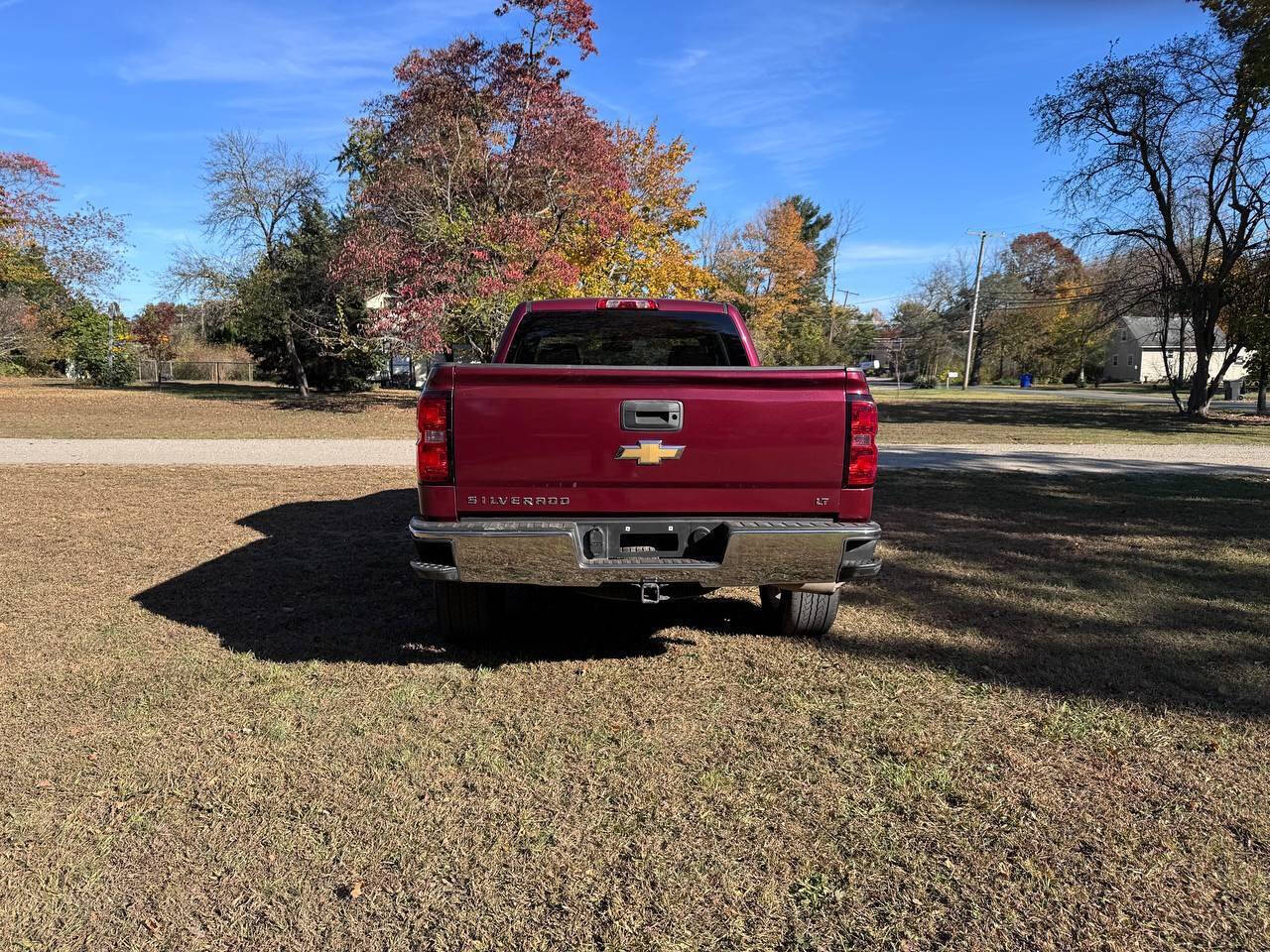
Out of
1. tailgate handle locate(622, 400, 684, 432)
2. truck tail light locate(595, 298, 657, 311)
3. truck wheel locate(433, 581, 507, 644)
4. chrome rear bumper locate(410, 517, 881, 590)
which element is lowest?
truck wheel locate(433, 581, 507, 644)

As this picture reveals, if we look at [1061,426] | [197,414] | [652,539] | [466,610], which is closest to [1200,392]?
[1061,426]

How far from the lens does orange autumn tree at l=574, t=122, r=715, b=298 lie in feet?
67.4

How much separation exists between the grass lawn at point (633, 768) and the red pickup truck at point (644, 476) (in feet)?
2.27

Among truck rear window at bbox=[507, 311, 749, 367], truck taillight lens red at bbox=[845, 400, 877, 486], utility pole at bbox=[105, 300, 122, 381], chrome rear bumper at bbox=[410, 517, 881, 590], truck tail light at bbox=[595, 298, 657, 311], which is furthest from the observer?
utility pole at bbox=[105, 300, 122, 381]

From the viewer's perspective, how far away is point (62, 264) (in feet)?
93.0

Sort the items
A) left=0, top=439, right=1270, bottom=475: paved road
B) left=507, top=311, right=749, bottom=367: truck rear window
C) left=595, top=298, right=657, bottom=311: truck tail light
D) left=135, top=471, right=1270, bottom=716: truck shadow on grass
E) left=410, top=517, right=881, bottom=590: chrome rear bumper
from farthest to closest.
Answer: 1. left=0, top=439, right=1270, bottom=475: paved road
2. left=507, top=311, right=749, bottom=367: truck rear window
3. left=595, top=298, right=657, bottom=311: truck tail light
4. left=135, top=471, right=1270, bottom=716: truck shadow on grass
5. left=410, top=517, right=881, bottom=590: chrome rear bumper

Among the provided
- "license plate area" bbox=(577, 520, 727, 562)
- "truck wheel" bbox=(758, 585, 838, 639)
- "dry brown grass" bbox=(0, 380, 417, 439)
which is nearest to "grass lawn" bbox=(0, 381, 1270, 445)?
"dry brown grass" bbox=(0, 380, 417, 439)

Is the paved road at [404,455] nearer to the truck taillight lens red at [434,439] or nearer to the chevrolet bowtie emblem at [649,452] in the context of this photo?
the truck taillight lens red at [434,439]

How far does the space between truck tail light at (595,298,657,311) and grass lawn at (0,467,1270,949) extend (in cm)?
193

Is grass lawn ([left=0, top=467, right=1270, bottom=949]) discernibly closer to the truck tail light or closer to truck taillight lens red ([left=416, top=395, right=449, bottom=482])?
truck taillight lens red ([left=416, top=395, right=449, bottom=482])

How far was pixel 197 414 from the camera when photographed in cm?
2119

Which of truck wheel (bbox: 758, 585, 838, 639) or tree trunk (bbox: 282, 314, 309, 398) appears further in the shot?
tree trunk (bbox: 282, 314, 309, 398)

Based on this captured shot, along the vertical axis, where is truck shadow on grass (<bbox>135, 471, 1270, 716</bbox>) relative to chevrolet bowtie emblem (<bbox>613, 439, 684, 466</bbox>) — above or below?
below

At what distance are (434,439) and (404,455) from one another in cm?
1018
